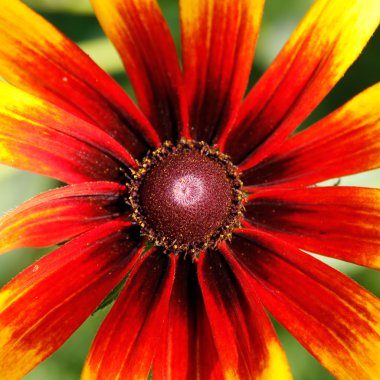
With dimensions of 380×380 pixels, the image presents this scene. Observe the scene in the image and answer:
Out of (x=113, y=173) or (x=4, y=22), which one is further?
(x=113, y=173)

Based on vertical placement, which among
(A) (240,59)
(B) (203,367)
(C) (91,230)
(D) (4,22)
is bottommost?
(B) (203,367)

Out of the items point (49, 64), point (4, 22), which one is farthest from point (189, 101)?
point (4, 22)

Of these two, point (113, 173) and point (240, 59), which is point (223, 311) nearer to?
point (113, 173)

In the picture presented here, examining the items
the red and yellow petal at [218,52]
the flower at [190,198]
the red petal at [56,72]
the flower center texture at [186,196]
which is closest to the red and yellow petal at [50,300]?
the flower at [190,198]

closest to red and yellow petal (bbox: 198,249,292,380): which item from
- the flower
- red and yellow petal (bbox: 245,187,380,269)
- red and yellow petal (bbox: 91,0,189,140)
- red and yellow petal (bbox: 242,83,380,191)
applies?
the flower

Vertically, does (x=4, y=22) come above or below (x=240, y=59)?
above

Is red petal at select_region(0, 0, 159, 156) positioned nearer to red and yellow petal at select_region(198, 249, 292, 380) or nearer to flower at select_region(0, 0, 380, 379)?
flower at select_region(0, 0, 380, 379)
